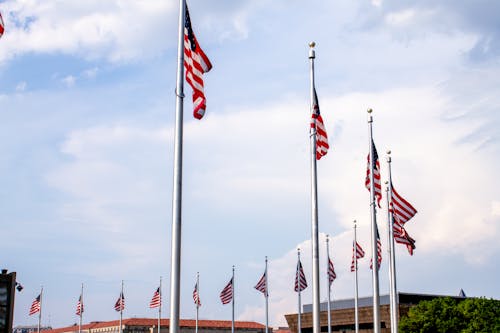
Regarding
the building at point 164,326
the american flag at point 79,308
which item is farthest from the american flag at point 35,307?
the building at point 164,326

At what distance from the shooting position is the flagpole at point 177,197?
19875mm

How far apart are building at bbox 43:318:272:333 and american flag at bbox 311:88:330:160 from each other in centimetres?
10654

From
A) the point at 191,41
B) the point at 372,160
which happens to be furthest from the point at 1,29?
the point at 372,160

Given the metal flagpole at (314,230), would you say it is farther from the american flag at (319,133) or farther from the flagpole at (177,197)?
the flagpole at (177,197)

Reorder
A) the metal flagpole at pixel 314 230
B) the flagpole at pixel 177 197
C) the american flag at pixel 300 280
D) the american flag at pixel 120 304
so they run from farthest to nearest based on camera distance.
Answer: the american flag at pixel 120 304, the american flag at pixel 300 280, the metal flagpole at pixel 314 230, the flagpole at pixel 177 197

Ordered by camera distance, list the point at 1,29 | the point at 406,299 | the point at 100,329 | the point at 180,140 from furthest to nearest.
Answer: the point at 100,329 < the point at 406,299 < the point at 180,140 < the point at 1,29

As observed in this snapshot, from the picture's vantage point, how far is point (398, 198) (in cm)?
3644

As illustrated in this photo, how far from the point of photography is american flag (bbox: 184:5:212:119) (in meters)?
21.2

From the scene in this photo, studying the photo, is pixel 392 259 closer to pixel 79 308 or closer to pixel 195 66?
pixel 195 66

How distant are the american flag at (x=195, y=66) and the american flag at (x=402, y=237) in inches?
727

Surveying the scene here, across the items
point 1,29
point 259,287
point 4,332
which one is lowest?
point 4,332

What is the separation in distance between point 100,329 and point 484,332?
326ft

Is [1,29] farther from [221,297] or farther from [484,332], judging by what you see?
[484,332]

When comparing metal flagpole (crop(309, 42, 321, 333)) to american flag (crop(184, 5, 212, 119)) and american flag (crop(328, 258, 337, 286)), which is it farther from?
american flag (crop(328, 258, 337, 286))
